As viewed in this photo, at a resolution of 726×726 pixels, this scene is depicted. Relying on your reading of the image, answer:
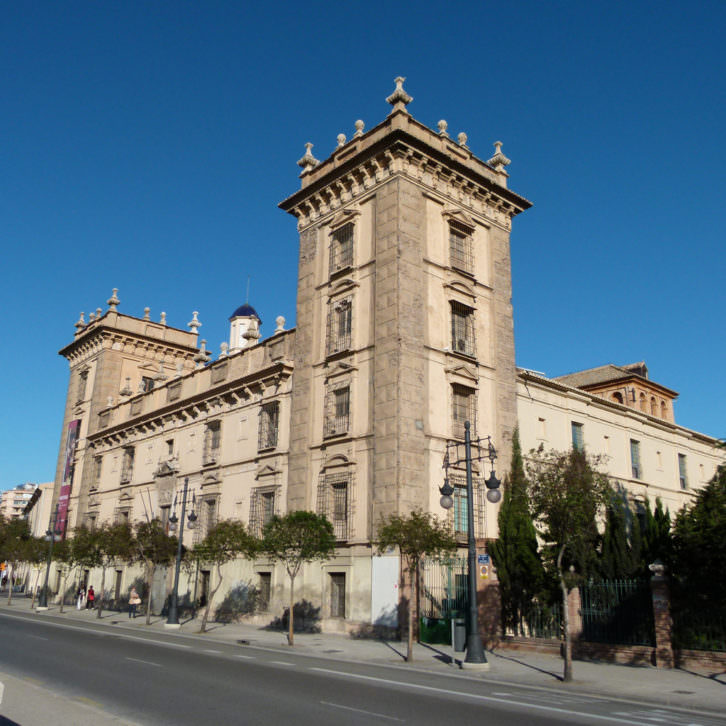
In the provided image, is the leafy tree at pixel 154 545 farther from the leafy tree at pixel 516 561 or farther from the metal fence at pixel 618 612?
the metal fence at pixel 618 612

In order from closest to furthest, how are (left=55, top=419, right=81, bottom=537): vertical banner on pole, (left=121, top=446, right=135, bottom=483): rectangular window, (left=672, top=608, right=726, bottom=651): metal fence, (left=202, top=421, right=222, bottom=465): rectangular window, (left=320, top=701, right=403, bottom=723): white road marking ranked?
Result: (left=320, top=701, right=403, bottom=723): white road marking < (left=672, top=608, right=726, bottom=651): metal fence < (left=202, top=421, right=222, bottom=465): rectangular window < (left=121, top=446, right=135, bottom=483): rectangular window < (left=55, top=419, right=81, bottom=537): vertical banner on pole

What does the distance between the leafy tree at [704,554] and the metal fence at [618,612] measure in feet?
4.00

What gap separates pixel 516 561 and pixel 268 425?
13.2 metres

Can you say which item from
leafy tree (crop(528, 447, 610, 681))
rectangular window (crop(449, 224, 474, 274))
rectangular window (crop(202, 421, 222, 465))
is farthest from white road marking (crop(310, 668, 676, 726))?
rectangular window (crop(202, 421, 222, 465))

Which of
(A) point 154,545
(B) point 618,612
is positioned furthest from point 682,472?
(A) point 154,545

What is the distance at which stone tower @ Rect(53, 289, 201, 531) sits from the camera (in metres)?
49.5

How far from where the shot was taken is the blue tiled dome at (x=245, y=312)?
49.3 metres

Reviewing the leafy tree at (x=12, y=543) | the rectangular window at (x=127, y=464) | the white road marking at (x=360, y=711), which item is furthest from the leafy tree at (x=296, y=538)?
the leafy tree at (x=12, y=543)

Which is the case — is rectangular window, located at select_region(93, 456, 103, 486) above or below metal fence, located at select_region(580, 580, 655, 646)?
above

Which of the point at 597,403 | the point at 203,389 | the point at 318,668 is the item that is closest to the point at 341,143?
the point at 203,389

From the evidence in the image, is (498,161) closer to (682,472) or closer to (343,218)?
(343,218)

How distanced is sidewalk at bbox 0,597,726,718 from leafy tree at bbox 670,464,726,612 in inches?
72.1

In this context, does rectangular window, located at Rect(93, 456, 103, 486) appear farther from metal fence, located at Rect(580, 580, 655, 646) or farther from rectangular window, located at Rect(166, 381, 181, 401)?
metal fence, located at Rect(580, 580, 655, 646)

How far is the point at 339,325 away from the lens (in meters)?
29.7
